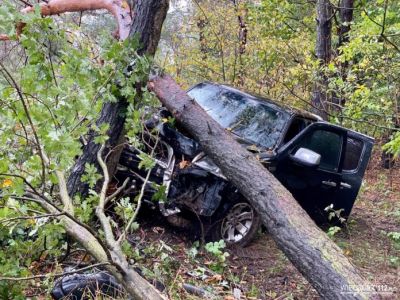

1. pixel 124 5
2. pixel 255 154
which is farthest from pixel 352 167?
pixel 124 5

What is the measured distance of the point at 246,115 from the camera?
609cm

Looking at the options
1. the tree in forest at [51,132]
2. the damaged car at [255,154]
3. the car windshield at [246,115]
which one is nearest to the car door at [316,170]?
the damaged car at [255,154]

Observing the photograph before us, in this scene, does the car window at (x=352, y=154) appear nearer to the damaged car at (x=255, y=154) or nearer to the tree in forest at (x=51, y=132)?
the damaged car at (x=255, y=154)

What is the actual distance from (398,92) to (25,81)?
817cm

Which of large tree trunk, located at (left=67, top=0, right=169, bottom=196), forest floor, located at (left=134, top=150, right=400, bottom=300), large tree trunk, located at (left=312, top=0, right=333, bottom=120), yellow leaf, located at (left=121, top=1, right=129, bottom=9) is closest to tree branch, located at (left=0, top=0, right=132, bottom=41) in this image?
yellow leaf, located at (left=121, top=1, right=129, bottom=9)

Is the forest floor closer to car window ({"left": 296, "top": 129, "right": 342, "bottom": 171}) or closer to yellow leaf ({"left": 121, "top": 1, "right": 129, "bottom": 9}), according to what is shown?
car window ({"left": 296, "top": 129, "right": 342, "bottom": 171})

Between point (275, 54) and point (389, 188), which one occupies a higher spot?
point (275, 54)

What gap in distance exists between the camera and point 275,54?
11195 millimetres

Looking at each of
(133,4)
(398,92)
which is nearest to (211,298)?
(133,4)

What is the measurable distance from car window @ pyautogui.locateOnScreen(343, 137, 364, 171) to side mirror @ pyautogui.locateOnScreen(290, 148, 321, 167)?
57.9 inches

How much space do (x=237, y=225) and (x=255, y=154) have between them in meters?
0.91

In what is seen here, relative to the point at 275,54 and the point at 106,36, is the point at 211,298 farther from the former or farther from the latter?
the point at 275,54

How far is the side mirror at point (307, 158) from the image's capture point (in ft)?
17.3

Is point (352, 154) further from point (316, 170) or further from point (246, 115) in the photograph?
point (246, 115)
